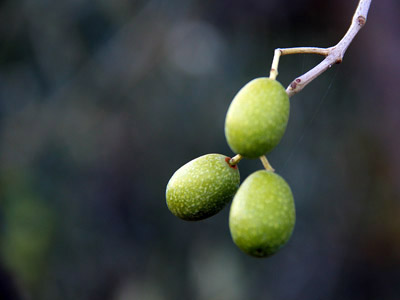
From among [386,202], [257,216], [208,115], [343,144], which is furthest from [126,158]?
[257,216]

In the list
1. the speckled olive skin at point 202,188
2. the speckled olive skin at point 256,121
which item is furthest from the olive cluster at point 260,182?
the speckled olive skin at point 202,188

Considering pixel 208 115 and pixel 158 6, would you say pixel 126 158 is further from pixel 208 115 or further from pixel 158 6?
pixel 158 6

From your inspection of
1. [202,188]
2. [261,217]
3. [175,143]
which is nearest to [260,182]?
[261,217]

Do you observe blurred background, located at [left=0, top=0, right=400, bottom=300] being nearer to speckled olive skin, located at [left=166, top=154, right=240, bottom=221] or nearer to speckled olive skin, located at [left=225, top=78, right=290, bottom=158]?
speckled olive skin, located at [left=166, top=154, right=240, bottom=221]

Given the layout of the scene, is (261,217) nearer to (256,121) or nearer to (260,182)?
(260,182)

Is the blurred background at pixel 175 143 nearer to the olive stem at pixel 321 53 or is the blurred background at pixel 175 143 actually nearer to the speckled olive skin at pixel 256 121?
the olive stem at pixel 321 53
